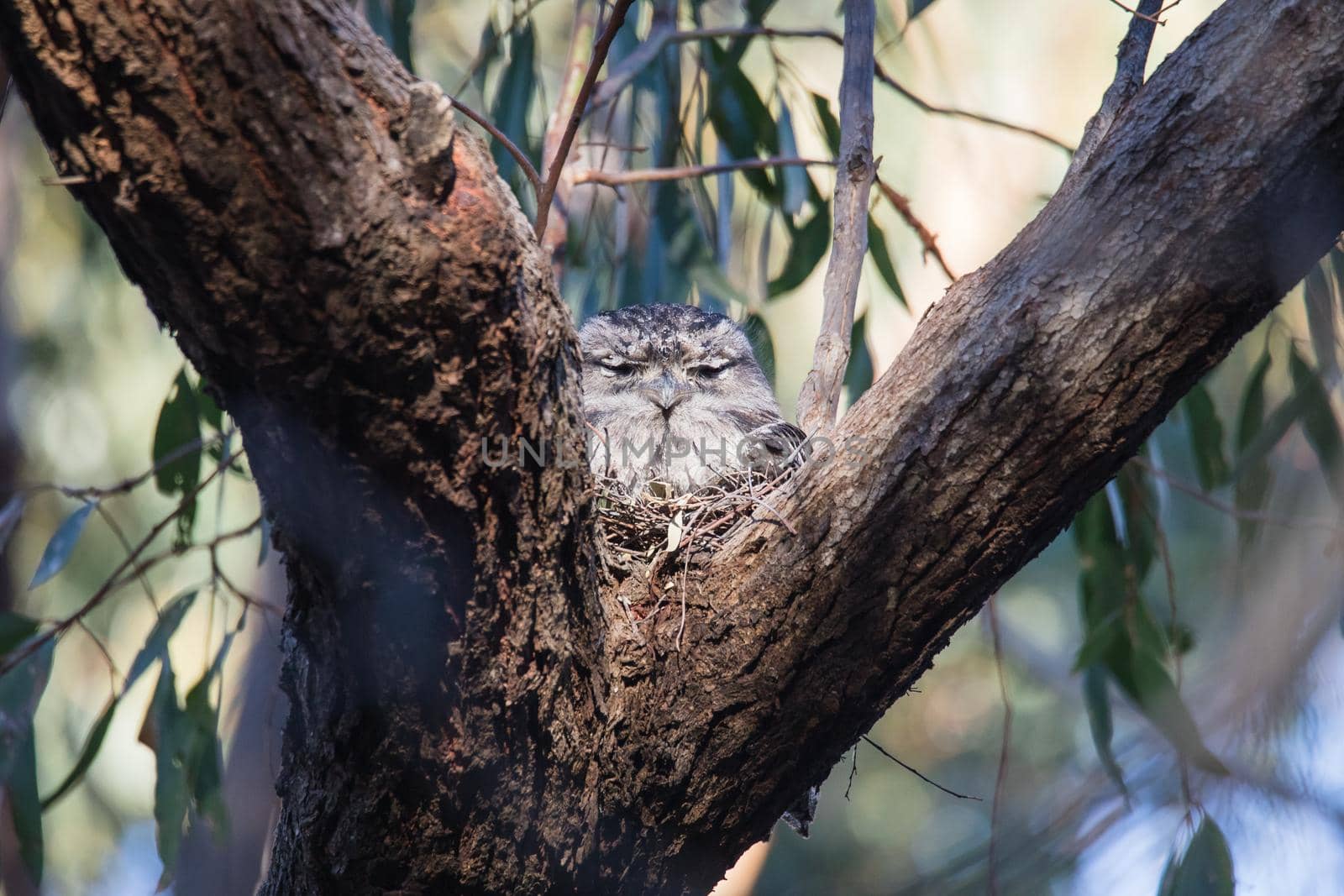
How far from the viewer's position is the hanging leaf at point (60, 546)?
2635 millimetres

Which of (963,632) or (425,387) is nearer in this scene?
(425,387)

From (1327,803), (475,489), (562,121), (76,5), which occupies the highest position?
(562,121)

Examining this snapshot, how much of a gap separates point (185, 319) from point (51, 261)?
534 centimetres

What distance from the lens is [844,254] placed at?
2.37m

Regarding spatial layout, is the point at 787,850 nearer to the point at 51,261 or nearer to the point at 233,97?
the point at 51,261

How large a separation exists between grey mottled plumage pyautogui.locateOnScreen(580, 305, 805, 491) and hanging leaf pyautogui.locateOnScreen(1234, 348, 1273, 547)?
1.36 m

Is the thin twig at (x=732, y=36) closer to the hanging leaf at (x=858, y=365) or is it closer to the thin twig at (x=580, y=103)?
the hanging leaf at (x=858, y=365)

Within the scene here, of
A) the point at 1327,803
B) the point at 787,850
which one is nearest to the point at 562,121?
the point at 1327,803

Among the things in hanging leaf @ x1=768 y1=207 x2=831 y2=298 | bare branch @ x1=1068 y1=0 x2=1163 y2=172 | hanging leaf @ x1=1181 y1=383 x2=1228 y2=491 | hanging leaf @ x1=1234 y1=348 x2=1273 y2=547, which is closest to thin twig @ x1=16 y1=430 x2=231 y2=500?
hanging leaf @ x1=768 y1=207 x2=831 y2=298

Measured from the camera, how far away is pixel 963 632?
812 cm

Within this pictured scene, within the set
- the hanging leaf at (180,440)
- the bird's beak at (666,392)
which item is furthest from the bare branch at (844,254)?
the hanging leaf at (180,440)

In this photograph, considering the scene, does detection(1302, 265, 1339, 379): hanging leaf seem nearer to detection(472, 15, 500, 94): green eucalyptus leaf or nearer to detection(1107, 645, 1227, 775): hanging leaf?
detection(1107, 645, 1227, 775): hanging leaf

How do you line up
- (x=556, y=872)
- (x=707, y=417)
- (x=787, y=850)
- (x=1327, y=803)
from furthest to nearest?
1. (x=787, y=850)
2. (x=1327, y=803)
3. (x=707, y=417)
4. (x=556, y=872)

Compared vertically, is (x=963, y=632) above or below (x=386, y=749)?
above
